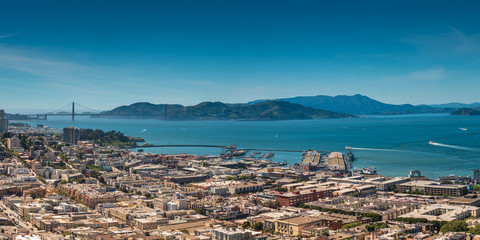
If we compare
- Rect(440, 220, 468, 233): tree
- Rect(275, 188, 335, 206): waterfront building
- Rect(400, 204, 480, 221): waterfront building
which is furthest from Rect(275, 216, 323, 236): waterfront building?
Rect(275, 188, 335, 206): waterfront building

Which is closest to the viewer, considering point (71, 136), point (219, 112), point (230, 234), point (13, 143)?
point (230, 234)

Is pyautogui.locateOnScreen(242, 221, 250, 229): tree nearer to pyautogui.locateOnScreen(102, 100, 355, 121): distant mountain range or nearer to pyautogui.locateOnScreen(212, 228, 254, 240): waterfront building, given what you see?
pyautogui.locateOnScreen(212, 228, 254, 240): waterfront building

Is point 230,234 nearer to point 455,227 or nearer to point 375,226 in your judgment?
point 375,226

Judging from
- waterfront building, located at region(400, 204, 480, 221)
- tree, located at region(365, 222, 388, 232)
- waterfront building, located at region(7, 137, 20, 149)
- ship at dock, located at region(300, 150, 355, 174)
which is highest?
waterfront building, located at region(7, 137, 20, 149)

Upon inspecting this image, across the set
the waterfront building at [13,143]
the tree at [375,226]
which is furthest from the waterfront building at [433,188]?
the waterfront building at [13,143]

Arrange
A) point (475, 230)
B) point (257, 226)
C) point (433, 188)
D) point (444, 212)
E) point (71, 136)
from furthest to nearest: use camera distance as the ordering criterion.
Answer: point (71, 136), point (433, 188), point (444, 212), point (257, 226), point (475, 230)

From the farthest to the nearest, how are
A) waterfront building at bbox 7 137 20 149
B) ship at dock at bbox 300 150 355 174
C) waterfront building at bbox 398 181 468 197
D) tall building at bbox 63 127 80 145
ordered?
tall building at bbox 63 127 80 145 → waterfront building at bbox 7 137 20 149 → ship at dock at bbox 300 150 355 174 → waterfront building at bbox 398 181 468 197

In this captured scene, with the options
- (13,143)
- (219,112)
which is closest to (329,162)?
(13,143)

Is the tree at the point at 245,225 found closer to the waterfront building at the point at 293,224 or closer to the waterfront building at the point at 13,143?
the waterfront building at the point at 293,224
